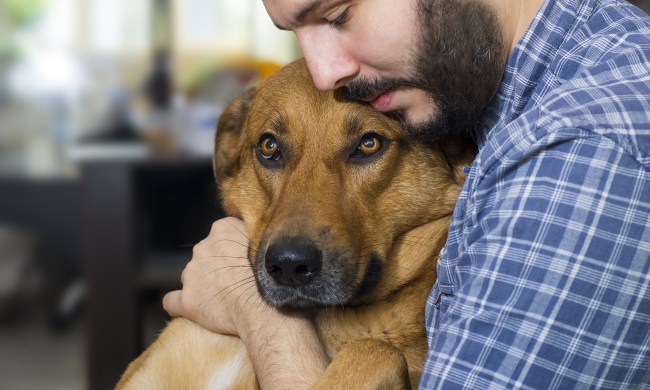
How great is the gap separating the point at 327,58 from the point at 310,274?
0.51m

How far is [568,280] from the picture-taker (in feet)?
4.23

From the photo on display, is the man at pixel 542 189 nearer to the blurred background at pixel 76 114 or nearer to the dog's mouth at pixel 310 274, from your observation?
the dog's mouth at pixel 310 274

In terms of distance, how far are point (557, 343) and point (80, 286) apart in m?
4.36

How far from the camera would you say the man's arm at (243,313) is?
183 cm

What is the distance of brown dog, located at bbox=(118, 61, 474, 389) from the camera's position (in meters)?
1.85

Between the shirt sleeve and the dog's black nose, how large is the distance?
1.80ft

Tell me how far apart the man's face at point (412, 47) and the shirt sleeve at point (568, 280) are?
0.40m

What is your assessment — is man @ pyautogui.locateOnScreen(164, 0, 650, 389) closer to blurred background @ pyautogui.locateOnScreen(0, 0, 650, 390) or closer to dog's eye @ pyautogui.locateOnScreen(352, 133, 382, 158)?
dog's eye @ pyautogui.locateOnScreen(352, 133, 382, 158)

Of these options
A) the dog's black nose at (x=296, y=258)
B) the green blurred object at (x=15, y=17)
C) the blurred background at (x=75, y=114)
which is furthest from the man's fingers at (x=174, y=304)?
the green blurred object at (x=15, y=17)

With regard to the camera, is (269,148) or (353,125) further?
(269,148)

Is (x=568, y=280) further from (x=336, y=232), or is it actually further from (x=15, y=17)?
(x=15, y=17)

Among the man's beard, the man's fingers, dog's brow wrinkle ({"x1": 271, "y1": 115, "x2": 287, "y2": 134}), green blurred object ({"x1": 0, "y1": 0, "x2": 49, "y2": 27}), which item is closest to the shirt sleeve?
the man's beard

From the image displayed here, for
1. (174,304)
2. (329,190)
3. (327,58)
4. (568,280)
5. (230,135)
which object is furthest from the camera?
(230,135)

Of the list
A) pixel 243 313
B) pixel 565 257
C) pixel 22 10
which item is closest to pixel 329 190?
pixel 243 313
